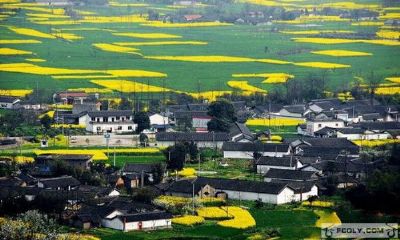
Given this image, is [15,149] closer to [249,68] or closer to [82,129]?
[82,129]

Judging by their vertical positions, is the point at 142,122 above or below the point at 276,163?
below

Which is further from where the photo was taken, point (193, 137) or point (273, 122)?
point (273, 122)

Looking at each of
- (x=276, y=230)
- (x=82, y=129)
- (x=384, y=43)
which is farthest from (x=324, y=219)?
(x=384, y=43)

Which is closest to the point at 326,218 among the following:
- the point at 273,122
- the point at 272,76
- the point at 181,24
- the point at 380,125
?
the point at 380,125

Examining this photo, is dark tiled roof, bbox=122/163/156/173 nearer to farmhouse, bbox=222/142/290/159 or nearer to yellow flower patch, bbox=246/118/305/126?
farmhouse, bbox=222/142/290/159

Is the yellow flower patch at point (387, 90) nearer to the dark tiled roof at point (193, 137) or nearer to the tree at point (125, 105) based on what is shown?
the tree at point (125, 105)

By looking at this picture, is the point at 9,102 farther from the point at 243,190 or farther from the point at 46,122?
the point at 243,190
